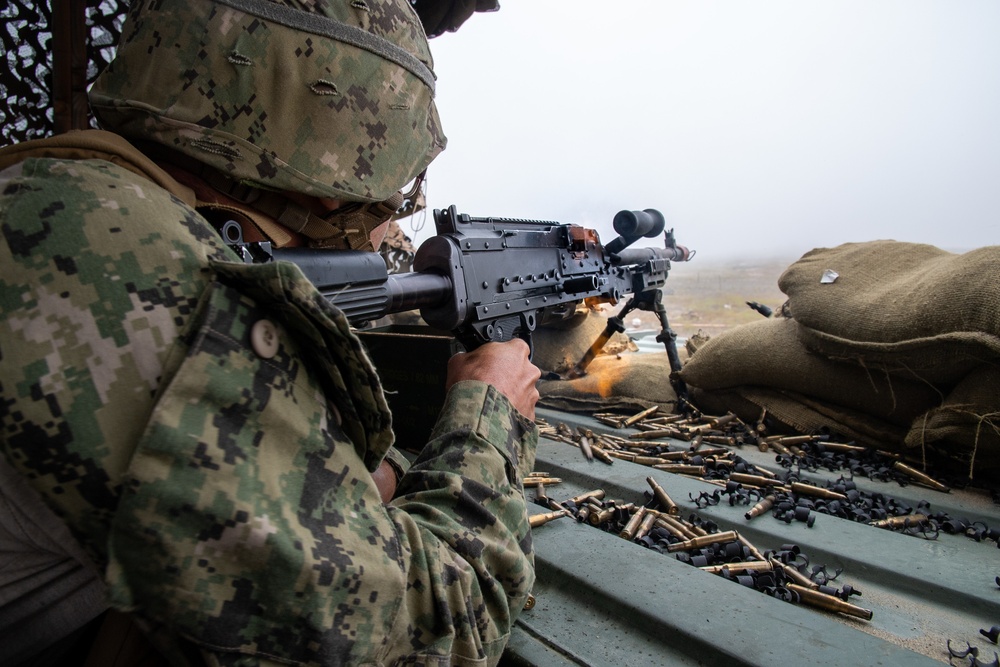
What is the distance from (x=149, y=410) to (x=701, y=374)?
3539 mm

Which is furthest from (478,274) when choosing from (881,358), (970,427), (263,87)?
(970,427)

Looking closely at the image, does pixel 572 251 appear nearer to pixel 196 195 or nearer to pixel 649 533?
pixel 649 533

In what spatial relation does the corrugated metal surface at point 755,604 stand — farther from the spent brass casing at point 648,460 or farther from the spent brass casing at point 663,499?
the spent brass casing at point 648,460

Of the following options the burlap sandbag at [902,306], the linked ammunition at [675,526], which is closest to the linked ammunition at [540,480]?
the linked ammunition at [675,526]

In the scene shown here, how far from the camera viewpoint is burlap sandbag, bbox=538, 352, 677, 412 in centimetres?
400

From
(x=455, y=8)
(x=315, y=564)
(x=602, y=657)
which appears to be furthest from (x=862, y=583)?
(x=455, y=8)

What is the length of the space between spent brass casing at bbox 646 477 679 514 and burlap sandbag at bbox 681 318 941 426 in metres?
1.46

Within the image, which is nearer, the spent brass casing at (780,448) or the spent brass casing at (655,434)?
the spent brass casing at (780,448)

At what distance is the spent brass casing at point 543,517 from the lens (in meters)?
1.98

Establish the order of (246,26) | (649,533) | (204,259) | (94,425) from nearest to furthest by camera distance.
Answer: (94,425) → (204,259) → (246,26) → (649,533)

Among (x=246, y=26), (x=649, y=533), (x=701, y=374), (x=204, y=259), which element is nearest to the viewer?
(x=204, y=259)

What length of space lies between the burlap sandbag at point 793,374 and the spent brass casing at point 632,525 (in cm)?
168

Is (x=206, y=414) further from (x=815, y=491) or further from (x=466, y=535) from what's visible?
(x=815, y=491)

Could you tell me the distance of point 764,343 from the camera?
3.46 meters
